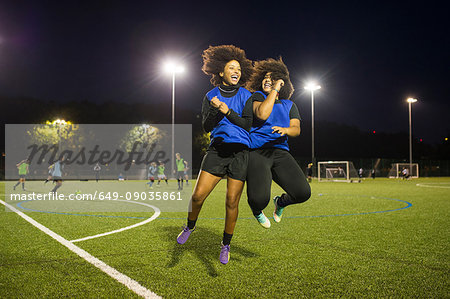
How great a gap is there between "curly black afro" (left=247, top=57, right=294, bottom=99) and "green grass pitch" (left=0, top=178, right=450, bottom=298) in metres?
2.28

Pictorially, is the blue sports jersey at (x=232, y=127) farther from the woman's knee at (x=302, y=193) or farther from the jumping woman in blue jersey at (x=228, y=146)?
the woman's knee at (x=302, y=193)

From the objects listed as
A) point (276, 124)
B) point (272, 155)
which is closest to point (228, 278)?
point (272, 155)

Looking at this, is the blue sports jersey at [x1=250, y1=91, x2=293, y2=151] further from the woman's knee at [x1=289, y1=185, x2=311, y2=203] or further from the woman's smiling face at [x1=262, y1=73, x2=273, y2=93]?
the woman's knee at [x1=289, y1=185, x2=311, y2=203]

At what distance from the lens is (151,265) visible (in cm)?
467

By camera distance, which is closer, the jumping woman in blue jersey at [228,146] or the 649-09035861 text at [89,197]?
the jumping woman in blue jersey at [228,146]

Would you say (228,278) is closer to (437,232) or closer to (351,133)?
(437,232)

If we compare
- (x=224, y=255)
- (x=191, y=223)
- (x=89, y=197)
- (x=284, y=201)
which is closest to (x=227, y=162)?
(x=191, y=223)

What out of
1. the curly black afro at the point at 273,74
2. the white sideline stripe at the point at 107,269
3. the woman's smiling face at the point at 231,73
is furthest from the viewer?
the curly black afro at the point at 273,74

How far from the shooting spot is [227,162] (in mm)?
4227

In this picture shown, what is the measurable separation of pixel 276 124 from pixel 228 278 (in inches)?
75.7

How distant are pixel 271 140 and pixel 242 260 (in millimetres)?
1643

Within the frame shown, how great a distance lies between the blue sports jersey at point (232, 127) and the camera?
161 inches

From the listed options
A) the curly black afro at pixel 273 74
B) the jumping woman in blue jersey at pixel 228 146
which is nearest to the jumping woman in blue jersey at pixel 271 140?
the curly black afro at pixel 273 74

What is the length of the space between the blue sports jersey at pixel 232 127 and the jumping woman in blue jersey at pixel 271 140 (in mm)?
152
